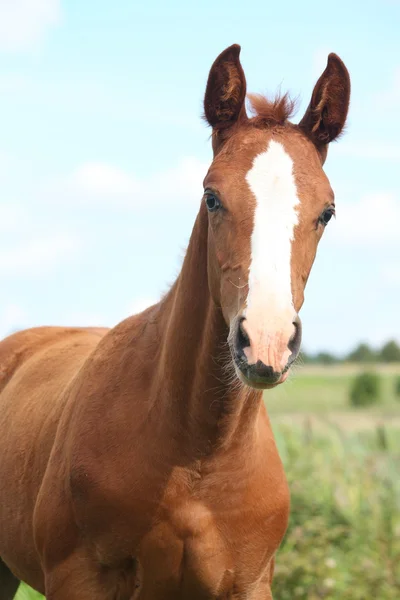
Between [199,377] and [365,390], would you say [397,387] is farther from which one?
[199,377]

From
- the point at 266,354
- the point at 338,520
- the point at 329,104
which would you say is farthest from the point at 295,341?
the point at 338,520

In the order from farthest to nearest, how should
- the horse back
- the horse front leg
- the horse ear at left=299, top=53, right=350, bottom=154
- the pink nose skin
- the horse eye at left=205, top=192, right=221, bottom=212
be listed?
the horse front leg < the horse back < the horse ear at left=299, top=53, right=350, bottom=154 < the horse eye at left=205, top=192, right=221, bottom=212 < the pink nose skin

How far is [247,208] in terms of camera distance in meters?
3.19

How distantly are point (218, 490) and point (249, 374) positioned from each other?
89 cm

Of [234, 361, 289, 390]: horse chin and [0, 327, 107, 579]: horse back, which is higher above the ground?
[234, 361, 289, 390]: horse chin

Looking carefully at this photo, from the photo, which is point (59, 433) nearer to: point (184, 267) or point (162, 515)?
point (162, 515)

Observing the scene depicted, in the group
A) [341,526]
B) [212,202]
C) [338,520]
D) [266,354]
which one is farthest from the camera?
[338,520]

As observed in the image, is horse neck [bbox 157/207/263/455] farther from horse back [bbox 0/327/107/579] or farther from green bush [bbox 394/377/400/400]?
green bush [bbox 394/377/400/400]

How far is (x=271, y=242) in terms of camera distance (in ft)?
10.1

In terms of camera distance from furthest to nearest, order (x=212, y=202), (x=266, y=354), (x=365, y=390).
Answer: (x=365, y=390) → (x=212, y=202) → (x=266, y=354)

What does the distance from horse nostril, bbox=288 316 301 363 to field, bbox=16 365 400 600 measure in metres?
2.36

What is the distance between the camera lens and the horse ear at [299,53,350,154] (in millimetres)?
3727

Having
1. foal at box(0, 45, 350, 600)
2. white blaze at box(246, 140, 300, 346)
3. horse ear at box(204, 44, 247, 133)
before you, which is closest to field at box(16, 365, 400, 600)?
foal at box(0, 45, 350, 600)

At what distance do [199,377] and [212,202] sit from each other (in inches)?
29.0
